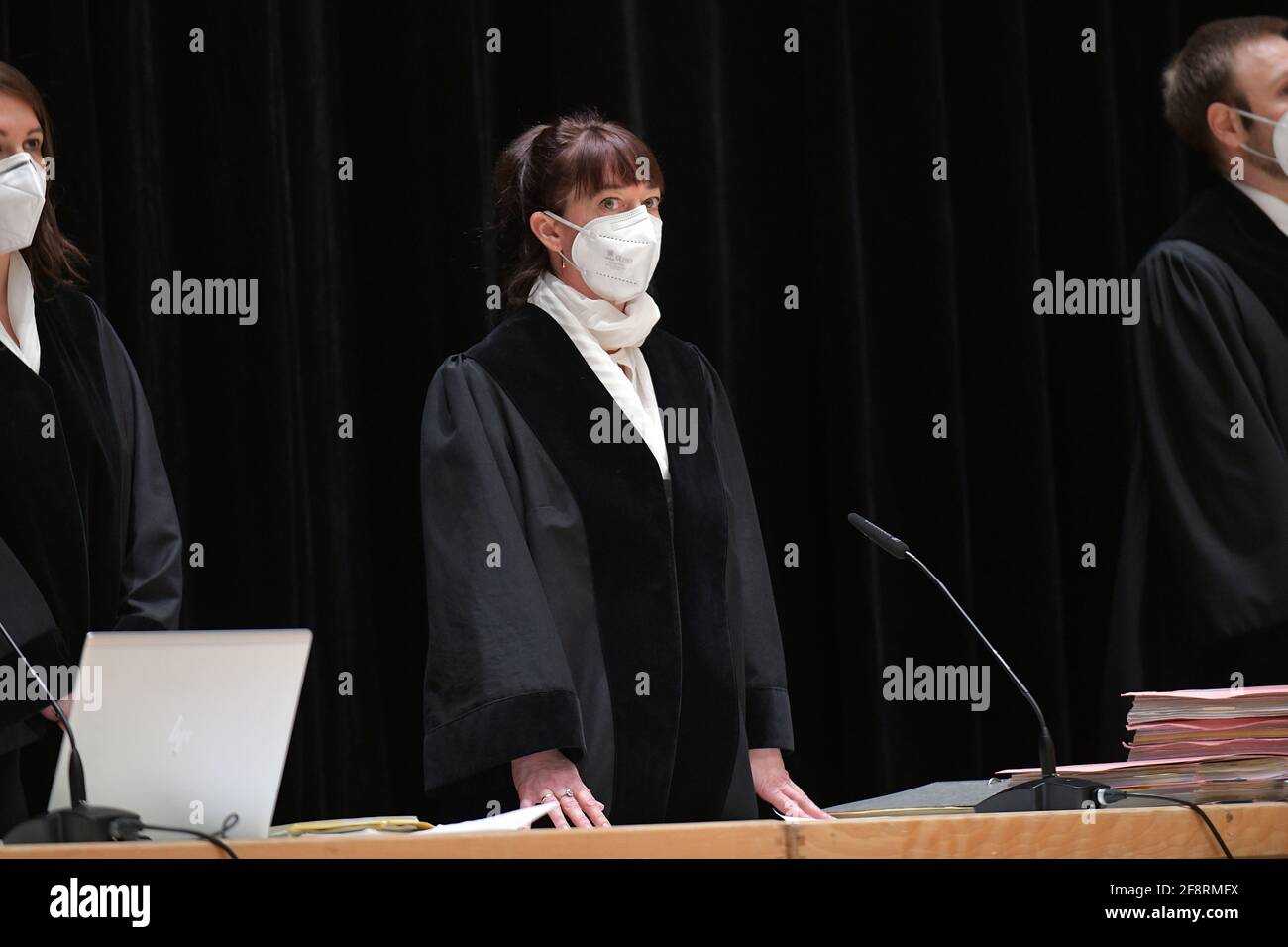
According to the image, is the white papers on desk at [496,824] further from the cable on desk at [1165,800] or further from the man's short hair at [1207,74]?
the man's short hair at [1207,74]

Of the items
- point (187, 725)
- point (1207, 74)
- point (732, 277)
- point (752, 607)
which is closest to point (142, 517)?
point (752, 607)

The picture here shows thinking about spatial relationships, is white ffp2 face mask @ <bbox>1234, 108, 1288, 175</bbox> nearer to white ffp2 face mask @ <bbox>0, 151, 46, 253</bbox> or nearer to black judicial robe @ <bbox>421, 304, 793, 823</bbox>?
black judicial robe @ <bbox>421, 304, 793, 823</bbox>

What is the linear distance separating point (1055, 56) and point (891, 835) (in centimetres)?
274

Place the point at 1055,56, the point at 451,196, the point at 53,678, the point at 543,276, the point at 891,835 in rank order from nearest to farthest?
the point at 891,835
the point at 53,678
the point at 543,276
the point at 451,196
the point at 1055,56

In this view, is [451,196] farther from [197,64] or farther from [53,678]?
[53,678]

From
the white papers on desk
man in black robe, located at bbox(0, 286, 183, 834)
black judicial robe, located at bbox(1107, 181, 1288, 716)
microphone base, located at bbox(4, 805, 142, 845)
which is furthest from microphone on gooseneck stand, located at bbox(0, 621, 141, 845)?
black judicial robe, located at bbox(1107, 181, 1288, 716)

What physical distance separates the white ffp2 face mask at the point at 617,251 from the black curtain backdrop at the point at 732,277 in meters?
0.58

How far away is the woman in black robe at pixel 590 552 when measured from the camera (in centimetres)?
262

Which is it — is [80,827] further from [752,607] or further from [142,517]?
[752,607]

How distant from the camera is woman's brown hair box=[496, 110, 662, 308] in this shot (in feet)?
9.53

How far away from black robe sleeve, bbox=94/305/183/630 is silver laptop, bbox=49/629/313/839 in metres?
1.04

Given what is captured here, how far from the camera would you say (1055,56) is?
409 centimetres
